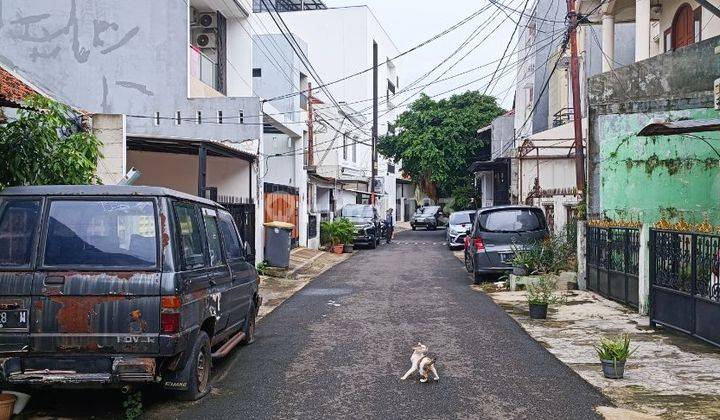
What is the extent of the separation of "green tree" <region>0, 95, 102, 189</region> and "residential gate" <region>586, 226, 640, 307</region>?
868cm

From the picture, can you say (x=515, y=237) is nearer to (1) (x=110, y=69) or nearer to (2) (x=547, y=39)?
(1) (x=110, y=69)

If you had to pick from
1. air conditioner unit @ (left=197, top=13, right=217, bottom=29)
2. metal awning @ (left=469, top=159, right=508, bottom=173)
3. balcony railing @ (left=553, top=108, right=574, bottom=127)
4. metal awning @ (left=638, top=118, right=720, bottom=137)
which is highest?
air conditioner unit @ (left=197, top=13, right=217, bottom=29)

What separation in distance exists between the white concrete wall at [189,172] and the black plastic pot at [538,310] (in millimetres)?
10360

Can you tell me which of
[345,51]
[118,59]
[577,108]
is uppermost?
[345,51]

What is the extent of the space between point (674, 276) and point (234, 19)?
1792cm

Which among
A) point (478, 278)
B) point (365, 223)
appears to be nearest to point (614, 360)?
point (478, 278)

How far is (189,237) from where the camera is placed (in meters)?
6.28

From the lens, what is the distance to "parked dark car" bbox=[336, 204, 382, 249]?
98.4 ft

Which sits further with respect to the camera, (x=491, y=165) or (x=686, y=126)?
(x=491, y=165)

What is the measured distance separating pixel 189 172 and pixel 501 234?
9147mm

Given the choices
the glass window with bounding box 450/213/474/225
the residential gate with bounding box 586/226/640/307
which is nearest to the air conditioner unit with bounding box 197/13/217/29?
the glass window with bounding box 450/213/474/225

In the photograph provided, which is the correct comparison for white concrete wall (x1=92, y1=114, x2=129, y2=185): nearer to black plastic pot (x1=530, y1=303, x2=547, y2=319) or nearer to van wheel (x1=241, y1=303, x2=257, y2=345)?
van wheel (x1=241, y1=303, x2=257, y2=345)

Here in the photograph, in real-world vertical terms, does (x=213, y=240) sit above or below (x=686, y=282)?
above

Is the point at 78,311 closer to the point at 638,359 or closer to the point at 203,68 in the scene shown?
the point at 638,359
